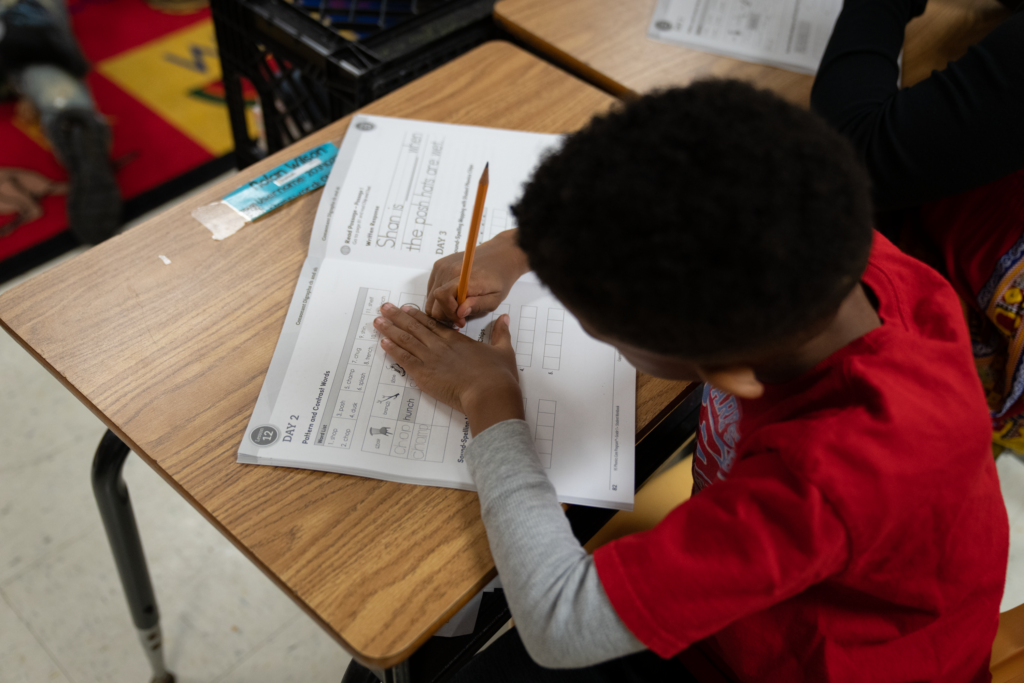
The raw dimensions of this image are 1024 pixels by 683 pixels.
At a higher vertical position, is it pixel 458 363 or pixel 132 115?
pixel 458 363

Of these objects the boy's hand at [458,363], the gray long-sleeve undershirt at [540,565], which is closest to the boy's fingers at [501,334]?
the boy's hand at [458,363]

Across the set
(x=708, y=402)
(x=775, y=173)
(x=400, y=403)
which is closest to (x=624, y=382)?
(x=708, y=402)

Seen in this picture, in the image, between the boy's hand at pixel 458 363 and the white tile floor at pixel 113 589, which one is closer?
the boy's hand at pixel 458 363

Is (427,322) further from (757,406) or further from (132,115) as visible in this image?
(132,115)

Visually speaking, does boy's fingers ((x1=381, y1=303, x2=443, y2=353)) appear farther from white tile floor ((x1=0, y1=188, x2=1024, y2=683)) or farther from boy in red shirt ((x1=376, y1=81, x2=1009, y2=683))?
white tile floor ((x1=0, y1=188, x2=1024, y2=683))

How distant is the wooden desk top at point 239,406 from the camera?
565 millimetres

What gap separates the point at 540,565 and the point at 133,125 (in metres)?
1.94

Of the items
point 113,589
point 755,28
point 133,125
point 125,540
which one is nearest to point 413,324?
point 125,540

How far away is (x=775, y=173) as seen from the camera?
1.35 ft

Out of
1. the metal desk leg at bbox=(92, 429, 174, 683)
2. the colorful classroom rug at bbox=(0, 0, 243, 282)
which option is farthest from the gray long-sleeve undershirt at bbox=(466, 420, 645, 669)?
the colorful classroom rug at bbox=(0, 0, 243, 282)

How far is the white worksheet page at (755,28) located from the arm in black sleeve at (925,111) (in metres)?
0.10

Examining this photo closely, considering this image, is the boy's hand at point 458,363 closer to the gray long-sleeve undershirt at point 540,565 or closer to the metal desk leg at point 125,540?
the gray long-sleeve undershirt at point 540,565

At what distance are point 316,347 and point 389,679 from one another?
30 cm

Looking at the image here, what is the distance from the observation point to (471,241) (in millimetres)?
656
